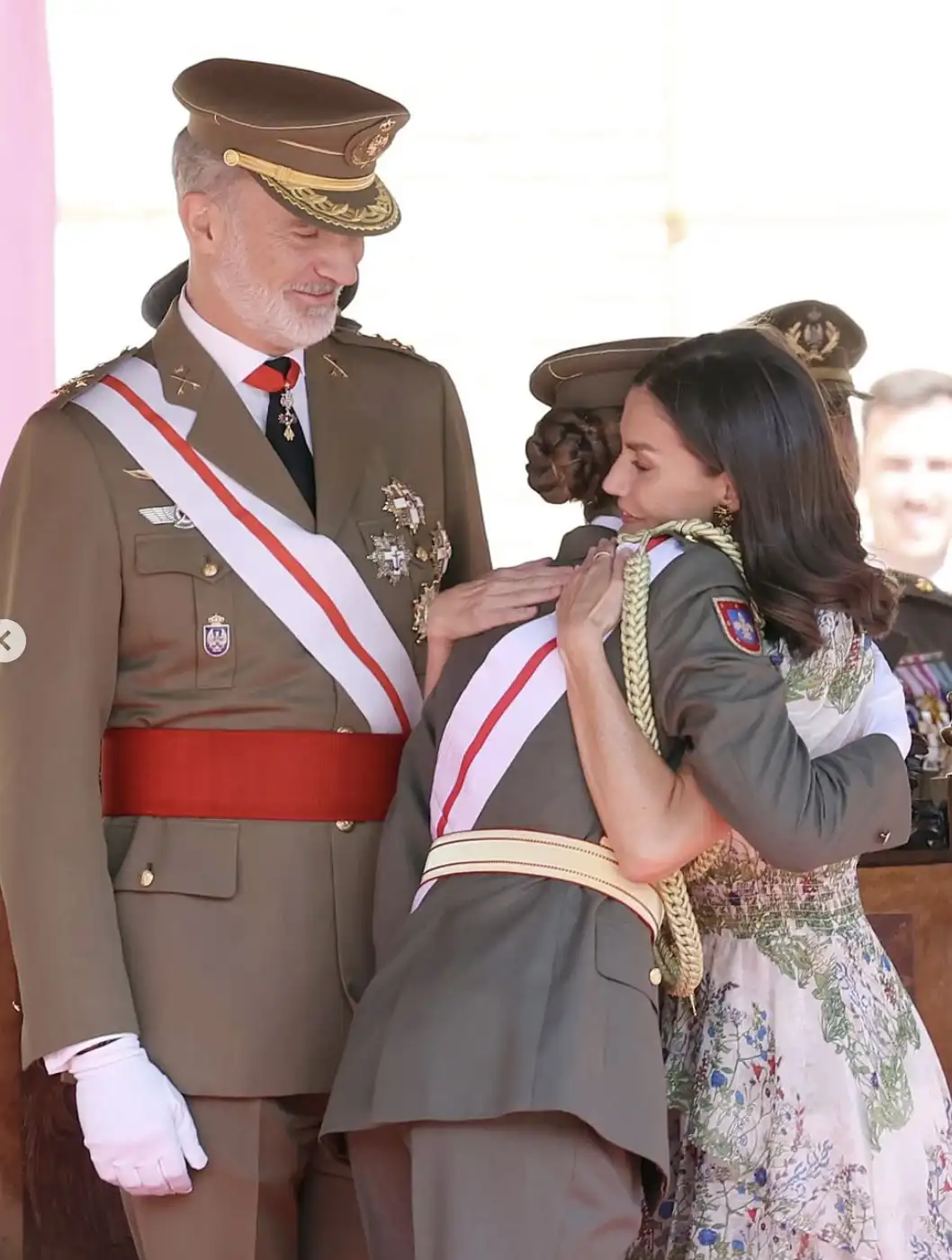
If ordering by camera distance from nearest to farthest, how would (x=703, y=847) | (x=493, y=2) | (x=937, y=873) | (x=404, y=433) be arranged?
(x=703, y=847), (x=404, y=433), (x=937, y=873), (x=493, y=2)

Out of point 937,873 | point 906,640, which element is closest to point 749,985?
point 937,873

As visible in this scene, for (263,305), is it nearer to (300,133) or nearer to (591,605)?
(300,133)

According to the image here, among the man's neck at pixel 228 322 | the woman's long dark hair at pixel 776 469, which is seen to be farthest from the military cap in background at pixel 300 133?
the woman's long dark hair at pixel 776 469

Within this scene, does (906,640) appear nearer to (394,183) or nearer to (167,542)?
(167,542)

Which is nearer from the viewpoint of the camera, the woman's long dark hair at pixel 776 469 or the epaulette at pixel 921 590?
the woman's long dark hair at pixel 776 469

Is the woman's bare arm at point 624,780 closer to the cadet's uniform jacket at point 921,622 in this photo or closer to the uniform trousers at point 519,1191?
the uniform trousers at point 519,1191

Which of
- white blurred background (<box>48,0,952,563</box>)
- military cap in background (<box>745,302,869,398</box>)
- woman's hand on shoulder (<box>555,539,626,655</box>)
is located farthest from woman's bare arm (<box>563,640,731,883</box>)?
white blurred background (<box>48,0,952,563</box>)

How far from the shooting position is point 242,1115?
2023 mm

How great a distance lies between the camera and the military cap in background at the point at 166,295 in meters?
2.35

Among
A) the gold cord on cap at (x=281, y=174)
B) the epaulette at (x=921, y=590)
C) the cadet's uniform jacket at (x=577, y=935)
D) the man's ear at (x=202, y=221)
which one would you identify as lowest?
the cadet's uniform jacket at (x=577, y=935)

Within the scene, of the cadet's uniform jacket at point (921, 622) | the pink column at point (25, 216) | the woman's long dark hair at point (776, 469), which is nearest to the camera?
the woman's long dark hair at point (776, 469)

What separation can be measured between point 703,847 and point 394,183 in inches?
103

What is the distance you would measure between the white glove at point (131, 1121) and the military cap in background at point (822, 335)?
65.3 inches

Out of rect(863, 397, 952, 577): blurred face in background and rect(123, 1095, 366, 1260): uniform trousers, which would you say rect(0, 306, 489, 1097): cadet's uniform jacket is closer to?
rect(123, 1095, 366, 1260): uniform trousers
